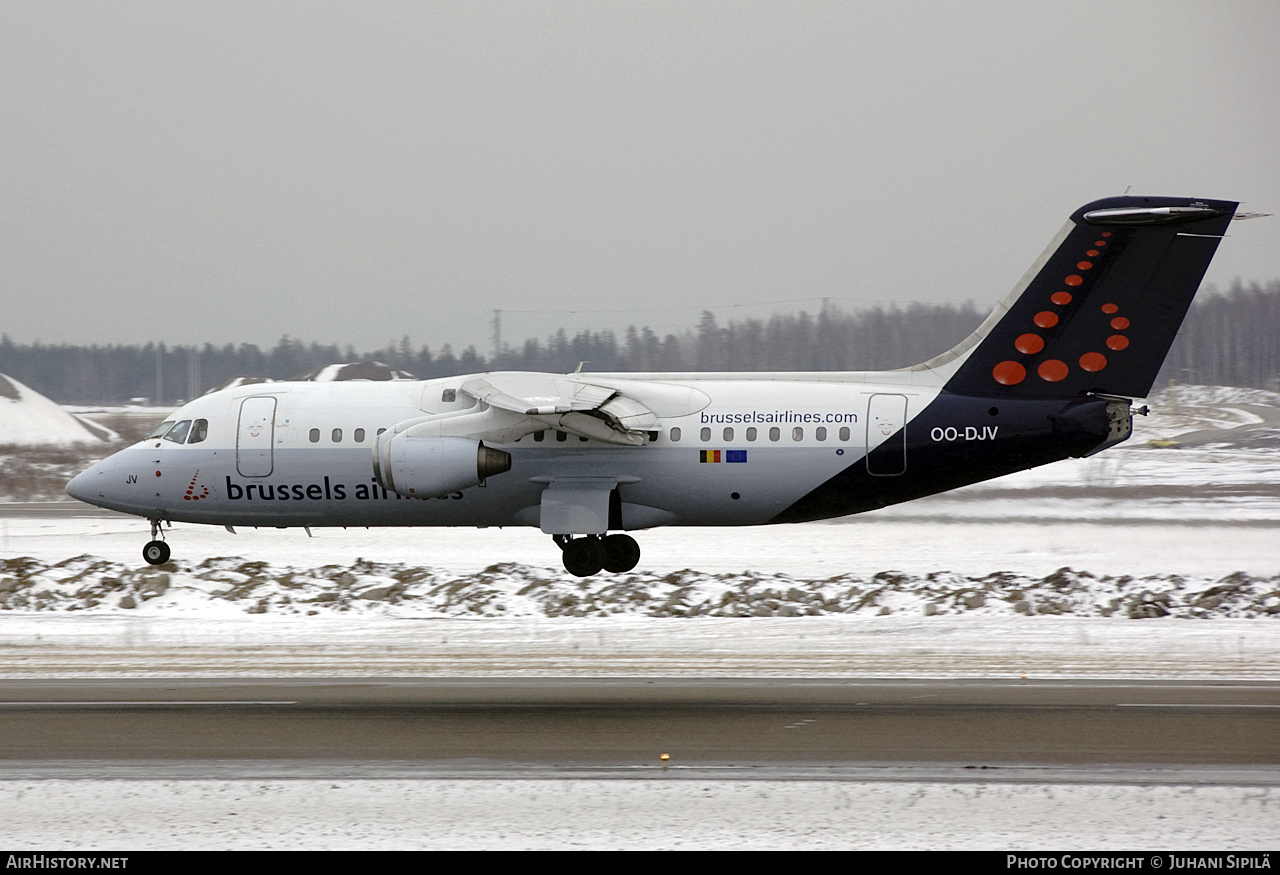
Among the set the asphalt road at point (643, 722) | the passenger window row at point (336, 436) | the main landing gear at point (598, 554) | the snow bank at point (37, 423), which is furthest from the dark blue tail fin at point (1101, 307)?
the snow bank at point (37, 423)

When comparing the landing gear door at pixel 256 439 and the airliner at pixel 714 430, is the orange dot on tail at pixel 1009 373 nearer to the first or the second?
the airliner at pixel 714 430

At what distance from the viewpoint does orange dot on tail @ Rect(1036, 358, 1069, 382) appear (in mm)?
19172

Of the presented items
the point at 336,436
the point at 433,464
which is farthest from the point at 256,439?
the point at 433,464

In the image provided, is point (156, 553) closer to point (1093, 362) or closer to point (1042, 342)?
point (1042, 342)

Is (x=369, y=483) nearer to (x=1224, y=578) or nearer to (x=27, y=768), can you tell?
(x=27, y=768)

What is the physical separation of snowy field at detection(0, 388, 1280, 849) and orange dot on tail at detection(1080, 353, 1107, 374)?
365 centimetres

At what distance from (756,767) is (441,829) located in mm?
2843

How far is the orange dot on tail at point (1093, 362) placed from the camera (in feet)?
62.5

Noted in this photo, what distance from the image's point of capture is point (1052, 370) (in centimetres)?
1920

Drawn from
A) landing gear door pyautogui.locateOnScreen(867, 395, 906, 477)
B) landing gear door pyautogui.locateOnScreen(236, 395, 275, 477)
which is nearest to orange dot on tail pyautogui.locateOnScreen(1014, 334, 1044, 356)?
landing gear door pyautogui.locateOnScreen(867, 395, 906, 477)

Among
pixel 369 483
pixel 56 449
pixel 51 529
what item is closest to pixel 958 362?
pixel 369 483

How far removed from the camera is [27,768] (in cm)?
1033

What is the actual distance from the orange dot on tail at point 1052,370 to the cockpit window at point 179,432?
14.6 metres

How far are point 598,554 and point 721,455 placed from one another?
280cm
